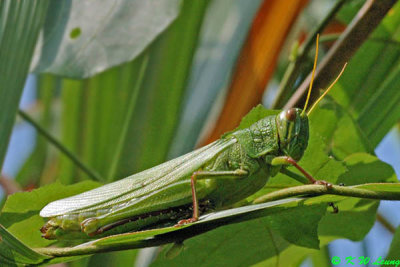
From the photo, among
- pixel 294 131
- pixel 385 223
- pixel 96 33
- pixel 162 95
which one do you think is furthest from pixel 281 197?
pixel 385 223

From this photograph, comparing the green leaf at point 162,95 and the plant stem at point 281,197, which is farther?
the green leaf at point 162,95

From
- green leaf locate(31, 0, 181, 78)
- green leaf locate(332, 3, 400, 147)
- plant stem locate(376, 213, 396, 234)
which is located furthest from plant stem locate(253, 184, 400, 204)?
plant stem locate(376, 213, 396, 234)

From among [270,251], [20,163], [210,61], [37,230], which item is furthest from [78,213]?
[20,163]

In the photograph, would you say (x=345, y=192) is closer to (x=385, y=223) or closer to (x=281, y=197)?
(x=281, y=197)

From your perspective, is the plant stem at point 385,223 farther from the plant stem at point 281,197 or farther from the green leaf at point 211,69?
the plant stem at point 281,197

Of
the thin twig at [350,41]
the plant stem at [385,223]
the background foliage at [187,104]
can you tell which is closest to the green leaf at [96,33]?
the background foliage at [187,104]

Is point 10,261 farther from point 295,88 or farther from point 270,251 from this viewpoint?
point 295,88
